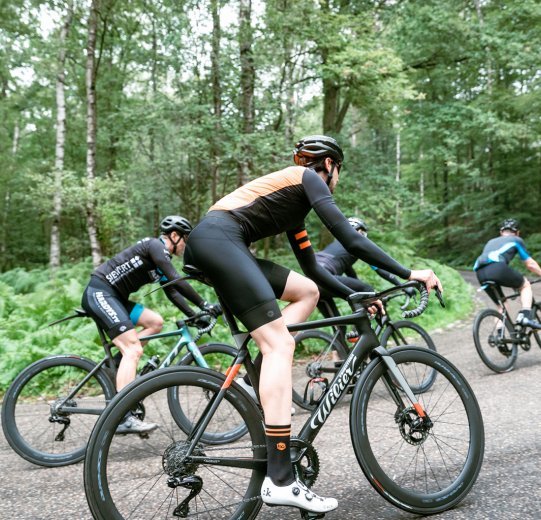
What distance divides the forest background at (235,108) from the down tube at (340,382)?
5.86 m

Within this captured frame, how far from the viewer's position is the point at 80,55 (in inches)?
796

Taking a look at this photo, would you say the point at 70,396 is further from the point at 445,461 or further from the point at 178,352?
the point at 445,461

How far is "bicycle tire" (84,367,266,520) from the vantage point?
244 cm

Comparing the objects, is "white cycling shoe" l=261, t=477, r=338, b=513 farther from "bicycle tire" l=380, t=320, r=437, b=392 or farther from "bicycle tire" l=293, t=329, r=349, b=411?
"bicycle tire" l=380, t=320, r=437, b=392

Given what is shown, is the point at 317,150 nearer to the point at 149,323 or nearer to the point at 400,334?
the point at 149,323

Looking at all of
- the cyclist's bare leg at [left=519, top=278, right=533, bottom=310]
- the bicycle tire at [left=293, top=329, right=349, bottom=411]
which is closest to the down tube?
the bicycle tire at [left=293, top=329, right=349, bottom=411]

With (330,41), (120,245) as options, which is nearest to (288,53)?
(330,41)

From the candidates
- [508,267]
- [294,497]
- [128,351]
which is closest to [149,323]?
[128,351]

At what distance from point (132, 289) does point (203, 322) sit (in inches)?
34.4

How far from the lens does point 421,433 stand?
3.13 metres

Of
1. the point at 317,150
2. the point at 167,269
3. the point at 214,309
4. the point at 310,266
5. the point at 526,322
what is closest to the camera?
the point at 317,150

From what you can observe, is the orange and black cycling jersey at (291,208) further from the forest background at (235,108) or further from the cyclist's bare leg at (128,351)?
the forest background at (235,108)

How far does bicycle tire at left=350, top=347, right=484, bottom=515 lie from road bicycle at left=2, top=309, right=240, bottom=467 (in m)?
1.92

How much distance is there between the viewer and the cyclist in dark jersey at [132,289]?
497 cm
